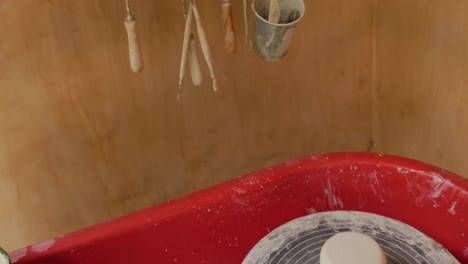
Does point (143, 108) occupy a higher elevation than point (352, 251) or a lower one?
higher

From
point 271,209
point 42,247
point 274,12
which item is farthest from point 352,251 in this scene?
point 42,247

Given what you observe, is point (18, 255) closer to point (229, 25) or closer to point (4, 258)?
point (4, 258)

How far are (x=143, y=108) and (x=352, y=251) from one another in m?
0.58

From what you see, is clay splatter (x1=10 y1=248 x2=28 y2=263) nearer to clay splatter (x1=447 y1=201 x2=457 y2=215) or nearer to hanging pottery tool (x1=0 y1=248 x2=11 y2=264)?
hanging pottery tool (x1=0 y1=248 x2=11 y2=264)

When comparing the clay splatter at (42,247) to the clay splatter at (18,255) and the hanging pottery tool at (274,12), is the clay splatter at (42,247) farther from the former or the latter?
the hanging pottery tool at (274,12)

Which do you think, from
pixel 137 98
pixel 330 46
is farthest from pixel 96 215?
pixel 330 46

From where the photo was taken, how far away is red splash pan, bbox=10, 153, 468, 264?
3.21 ft

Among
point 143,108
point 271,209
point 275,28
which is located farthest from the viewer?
point 143,108

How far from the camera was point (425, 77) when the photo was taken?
125 cm

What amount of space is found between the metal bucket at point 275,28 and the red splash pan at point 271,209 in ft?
0.78

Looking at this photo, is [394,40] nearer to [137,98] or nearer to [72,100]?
[137,98]

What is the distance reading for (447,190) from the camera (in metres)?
0.99

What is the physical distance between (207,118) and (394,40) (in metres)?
0.49

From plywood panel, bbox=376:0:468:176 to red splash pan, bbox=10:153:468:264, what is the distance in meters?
0.27
